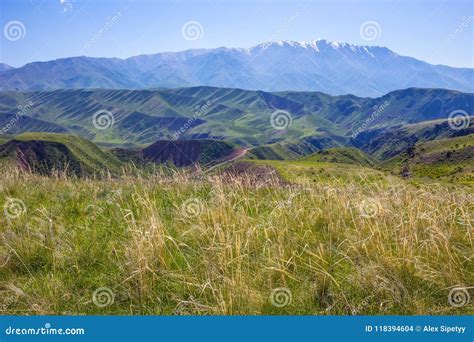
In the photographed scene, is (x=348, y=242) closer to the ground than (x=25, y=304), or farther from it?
farther from it

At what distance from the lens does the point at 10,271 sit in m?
5.81

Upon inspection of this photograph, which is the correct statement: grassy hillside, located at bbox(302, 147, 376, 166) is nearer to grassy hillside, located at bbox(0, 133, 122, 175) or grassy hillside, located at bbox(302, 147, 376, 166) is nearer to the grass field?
grassy hillside, located at bbox(0, 133, 122, 175)

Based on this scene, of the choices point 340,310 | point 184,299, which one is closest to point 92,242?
point 184,299

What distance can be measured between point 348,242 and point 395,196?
87.6 inches

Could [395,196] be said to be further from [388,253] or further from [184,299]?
[184,299]

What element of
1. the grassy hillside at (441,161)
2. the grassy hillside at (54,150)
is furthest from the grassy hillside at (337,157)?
the grassy hillside at (54,150)

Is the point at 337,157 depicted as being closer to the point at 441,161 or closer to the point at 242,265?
the point at 441,161

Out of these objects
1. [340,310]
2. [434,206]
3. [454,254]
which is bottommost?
[340,310]

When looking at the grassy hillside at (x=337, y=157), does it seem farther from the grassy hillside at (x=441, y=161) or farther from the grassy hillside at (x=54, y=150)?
the grassy hillside at (x=54, y=150)

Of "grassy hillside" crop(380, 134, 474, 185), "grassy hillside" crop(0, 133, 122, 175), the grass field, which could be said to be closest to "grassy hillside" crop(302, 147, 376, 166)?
"grassy hillside" crop(380, 134, 474, 185)

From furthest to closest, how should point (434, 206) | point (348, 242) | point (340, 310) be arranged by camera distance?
point (434, 206)
point (348, 242)
point (340, 310)

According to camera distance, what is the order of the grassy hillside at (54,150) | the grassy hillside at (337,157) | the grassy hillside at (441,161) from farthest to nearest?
the grassy hillside at (337,157)
the grassy hillside at (54,150)
the grassy hillside at (441,161)

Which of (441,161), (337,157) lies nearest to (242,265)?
(441,161)

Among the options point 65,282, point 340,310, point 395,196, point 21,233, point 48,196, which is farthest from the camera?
point 48,196
